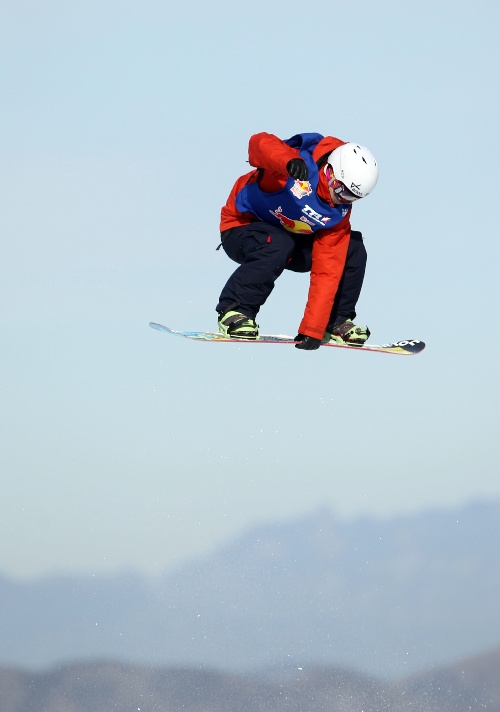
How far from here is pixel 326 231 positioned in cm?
1390

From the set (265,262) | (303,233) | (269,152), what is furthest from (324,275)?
(269,152)

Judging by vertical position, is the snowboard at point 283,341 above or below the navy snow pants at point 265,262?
below

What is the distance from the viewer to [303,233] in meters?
13.7

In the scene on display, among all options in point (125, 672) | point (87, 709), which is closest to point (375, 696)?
point (87, 709)

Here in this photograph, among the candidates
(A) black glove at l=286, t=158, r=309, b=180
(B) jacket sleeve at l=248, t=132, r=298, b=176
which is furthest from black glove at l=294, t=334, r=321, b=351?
(A) black glove at l=286, t=158, r=309, b=180

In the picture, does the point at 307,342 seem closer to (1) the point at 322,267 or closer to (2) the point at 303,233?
(1) the point at 322,267

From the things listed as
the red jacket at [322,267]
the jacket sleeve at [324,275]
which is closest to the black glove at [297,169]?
the red jacket at [322,267]

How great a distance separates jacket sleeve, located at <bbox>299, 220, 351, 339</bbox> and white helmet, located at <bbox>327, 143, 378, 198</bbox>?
0.99 meters

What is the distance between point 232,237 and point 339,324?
1864mm

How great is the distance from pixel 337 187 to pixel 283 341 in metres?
2.23

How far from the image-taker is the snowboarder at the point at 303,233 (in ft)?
42.3

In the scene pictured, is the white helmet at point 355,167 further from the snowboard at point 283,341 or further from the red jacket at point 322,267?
the snowboard at point 283,341

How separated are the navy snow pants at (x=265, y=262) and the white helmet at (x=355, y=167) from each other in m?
1.39

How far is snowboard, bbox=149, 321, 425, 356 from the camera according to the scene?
1404cm
